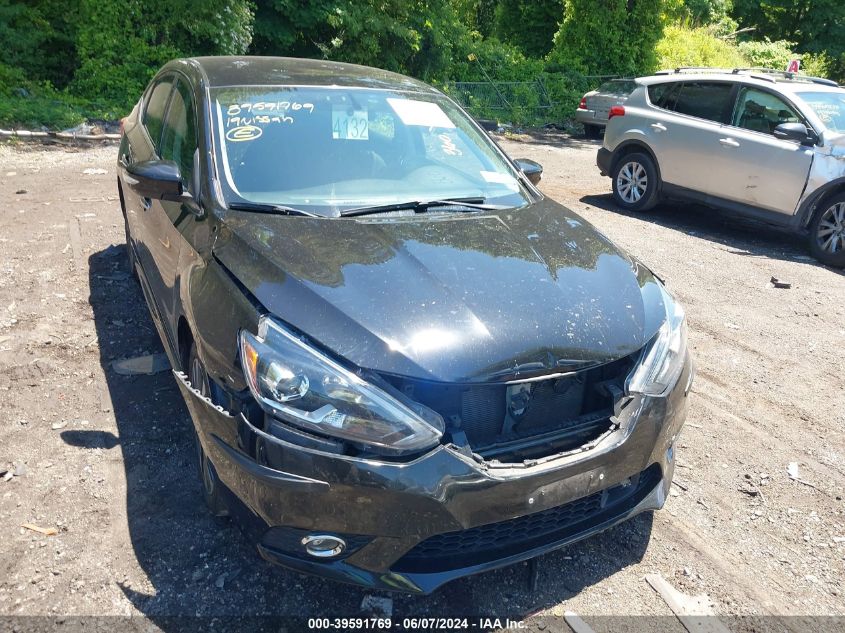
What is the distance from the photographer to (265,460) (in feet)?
7.36

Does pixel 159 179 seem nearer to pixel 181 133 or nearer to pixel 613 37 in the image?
pixel 181 133

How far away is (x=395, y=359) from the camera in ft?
7.41

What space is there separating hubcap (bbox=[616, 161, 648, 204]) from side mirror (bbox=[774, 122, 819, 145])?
1.82 metres

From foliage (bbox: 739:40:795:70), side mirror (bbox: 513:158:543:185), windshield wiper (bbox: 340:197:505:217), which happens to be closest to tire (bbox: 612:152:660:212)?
side mirror (bbox: 513:158:543:185)

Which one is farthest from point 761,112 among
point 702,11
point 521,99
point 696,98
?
point 702,11

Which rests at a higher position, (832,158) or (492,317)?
(832,158)

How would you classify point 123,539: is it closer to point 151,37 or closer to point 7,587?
point 7,587

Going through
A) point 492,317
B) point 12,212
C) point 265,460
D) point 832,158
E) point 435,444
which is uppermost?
point 832,158

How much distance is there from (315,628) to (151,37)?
1419 cm

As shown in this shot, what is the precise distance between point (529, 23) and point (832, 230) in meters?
20.5

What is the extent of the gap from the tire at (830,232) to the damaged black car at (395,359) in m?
5.19

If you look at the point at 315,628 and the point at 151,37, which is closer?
the point at 315,628

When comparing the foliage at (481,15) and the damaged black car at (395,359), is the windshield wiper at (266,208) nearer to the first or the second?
the damaged black car at (395,359)

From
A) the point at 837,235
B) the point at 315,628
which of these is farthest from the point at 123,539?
the point at 837,235
